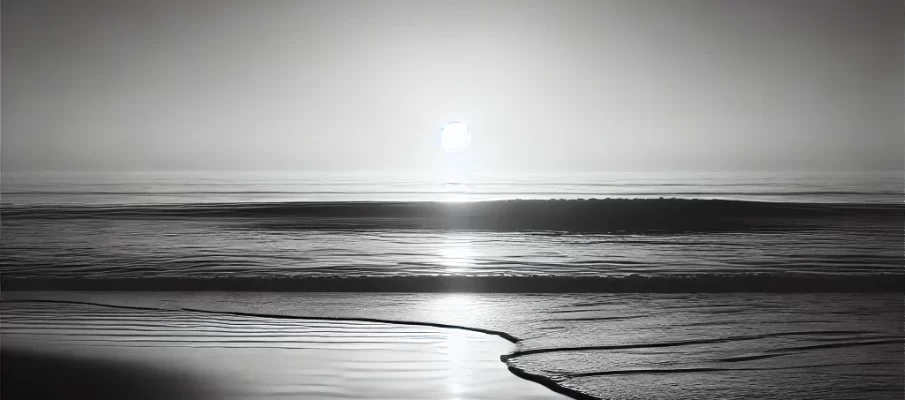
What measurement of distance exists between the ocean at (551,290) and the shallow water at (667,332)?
2cm

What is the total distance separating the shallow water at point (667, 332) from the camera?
4520 millimetres

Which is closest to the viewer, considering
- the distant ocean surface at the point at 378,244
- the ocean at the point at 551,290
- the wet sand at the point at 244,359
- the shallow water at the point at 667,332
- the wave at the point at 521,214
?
the wet sand at the point at 244,359

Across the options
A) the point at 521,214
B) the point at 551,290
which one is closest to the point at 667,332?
the point at 551,290

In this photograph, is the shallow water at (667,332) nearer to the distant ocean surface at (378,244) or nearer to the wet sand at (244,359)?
the wet sand at (244,359)

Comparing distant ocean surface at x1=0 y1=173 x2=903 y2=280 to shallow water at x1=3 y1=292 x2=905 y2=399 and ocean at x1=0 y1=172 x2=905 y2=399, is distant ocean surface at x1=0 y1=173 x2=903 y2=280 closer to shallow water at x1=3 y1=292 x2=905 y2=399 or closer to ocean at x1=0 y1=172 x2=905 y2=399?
ocean at x1=0 y1=172 x2=905 y2=399

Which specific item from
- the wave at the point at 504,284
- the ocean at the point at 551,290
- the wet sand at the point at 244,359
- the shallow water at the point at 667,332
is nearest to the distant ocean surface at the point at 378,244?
the ocean at the point at 551,290

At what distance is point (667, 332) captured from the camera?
19.7 ft

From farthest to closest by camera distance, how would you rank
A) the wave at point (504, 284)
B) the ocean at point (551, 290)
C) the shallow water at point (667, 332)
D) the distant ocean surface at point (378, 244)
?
the distant ocean surface at point (378, 244)
the wave at point (504, 284)
the ocean at point (551, 290)
the shallow water at point (667, 332)

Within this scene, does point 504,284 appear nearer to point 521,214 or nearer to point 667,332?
point 667,332

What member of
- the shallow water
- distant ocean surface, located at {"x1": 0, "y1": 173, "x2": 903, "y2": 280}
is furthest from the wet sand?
distant ocean surface, located at {"x1": 0, "y1": 173, "x2": 903, "y2": 280}

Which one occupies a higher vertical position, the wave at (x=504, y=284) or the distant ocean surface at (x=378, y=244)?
the distant ocean surface at (x=378, y=244)

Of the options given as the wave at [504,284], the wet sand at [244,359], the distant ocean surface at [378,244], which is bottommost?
the wet sand at [244,359]

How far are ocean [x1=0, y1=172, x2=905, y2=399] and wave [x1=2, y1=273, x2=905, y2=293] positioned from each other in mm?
39

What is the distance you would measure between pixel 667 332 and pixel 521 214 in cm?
1955
